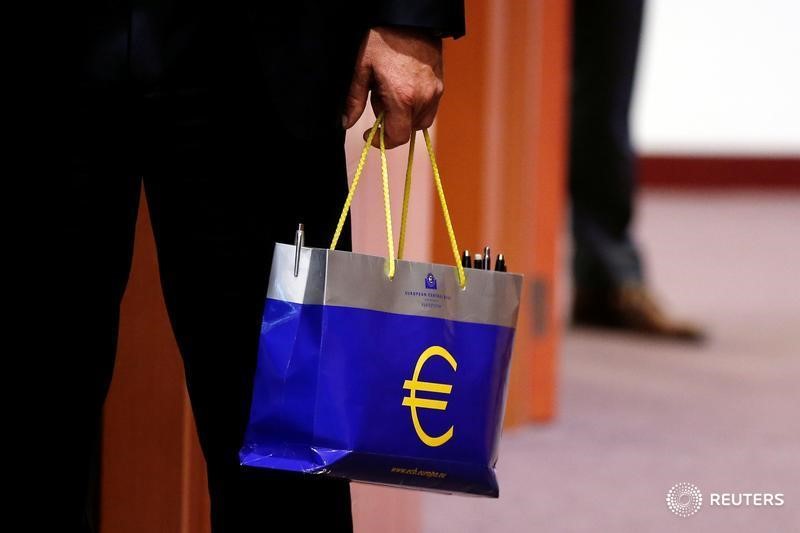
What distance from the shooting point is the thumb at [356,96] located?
3.14 feet

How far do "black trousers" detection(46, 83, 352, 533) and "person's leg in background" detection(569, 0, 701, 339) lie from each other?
2.72 metres

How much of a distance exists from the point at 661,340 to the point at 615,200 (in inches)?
17.6

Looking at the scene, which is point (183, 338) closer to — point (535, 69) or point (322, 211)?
point (322, 211)

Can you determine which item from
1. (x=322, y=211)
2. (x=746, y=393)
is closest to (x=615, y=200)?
(x=746, y=393)

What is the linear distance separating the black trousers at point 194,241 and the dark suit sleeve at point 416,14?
0.10m

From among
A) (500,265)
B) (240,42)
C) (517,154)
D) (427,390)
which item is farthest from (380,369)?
(517,154)

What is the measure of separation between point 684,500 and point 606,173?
173 centimetres

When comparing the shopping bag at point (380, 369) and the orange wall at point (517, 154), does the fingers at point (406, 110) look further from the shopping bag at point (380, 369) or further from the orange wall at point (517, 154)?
the orange wall at point (517, 154)

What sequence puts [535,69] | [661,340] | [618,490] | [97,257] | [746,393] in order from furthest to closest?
[661,340], [746,393], [535,69], [618,490], [97,257]

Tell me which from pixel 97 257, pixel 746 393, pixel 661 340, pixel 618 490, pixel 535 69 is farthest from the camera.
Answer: pixel 661 340

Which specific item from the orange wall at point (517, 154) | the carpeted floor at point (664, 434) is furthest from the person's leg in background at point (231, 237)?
the orange wall at point (517, 154)

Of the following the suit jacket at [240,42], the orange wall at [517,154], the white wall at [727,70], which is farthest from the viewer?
the white wall at [727,70]

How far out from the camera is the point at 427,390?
96 centimetres

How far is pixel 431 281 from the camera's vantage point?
0.96 meters
